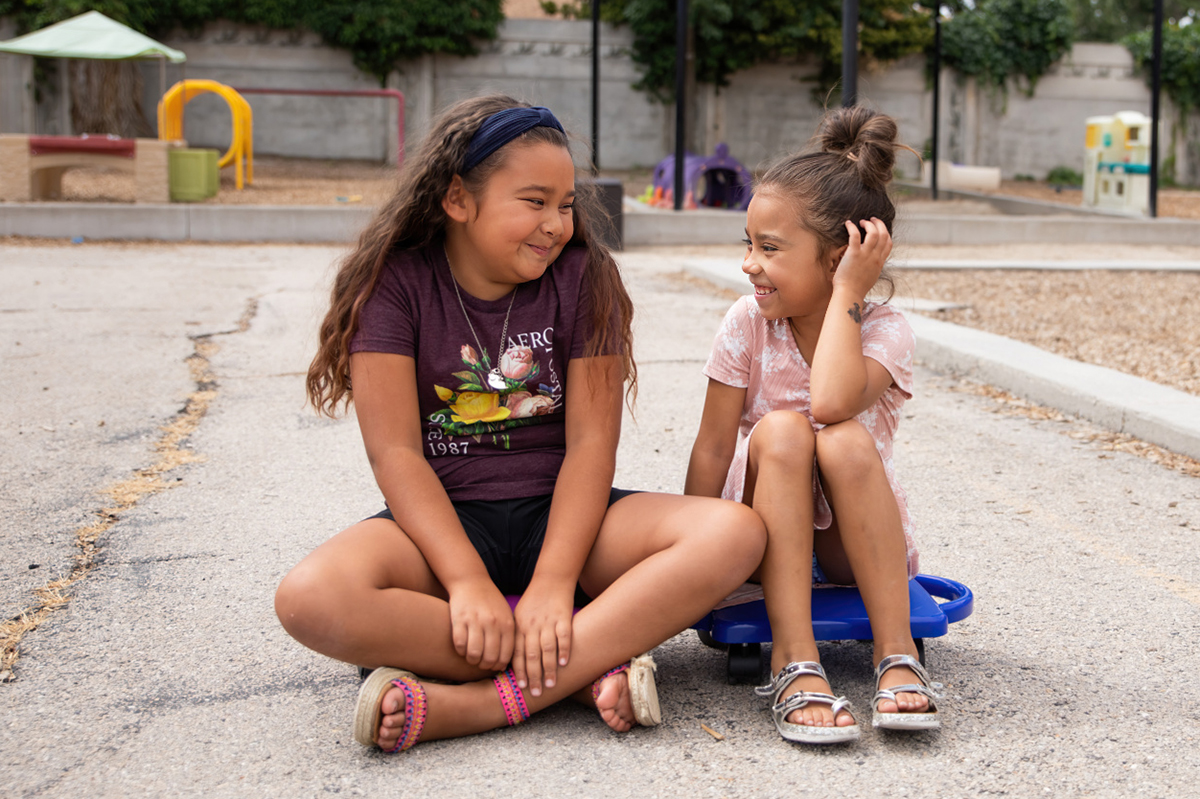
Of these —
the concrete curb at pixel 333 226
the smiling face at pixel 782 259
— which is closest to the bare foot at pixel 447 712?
the smiling face at pixel 782 259

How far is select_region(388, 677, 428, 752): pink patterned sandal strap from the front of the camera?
5.79 feet

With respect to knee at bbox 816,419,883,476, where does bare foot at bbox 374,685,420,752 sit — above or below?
below

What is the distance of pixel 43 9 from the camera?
1903 cm

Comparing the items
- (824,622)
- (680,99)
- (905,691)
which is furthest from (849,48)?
(905,691)

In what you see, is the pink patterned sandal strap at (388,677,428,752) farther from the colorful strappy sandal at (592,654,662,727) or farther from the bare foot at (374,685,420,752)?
the colorful strappy sandal at (592,654,662,727)

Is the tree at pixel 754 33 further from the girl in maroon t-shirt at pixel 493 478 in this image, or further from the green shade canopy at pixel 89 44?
the girl in maroon t-shirt at pixel 493 478

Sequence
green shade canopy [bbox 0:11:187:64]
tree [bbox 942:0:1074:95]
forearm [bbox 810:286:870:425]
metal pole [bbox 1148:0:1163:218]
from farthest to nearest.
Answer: tree [bbox 942:0:1074:95]
green shade canopy [bbox 0:11:187:64]
metal pole [bbox 1148:0:1163:218]
forearm [bbox 810:286:870:425]

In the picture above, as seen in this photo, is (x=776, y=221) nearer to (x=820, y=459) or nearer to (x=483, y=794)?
(x=820, y=459)

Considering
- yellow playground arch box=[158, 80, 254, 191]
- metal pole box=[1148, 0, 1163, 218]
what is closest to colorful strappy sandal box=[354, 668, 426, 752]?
metal pole box=[1148, 0, 1163, 218]

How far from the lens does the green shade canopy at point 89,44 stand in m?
13.5

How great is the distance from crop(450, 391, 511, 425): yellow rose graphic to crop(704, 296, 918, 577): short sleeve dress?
1.39 ft

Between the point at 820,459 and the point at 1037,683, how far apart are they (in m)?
0.62

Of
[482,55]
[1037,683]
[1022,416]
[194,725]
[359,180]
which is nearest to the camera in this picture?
[194,725]

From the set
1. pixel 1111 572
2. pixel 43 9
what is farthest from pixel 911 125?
pixel 1111 572
